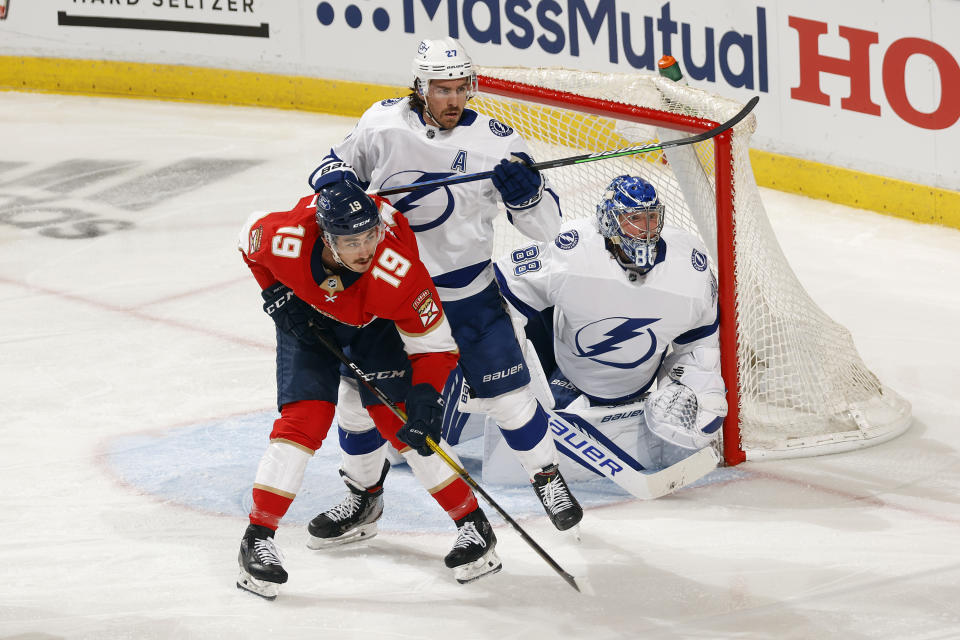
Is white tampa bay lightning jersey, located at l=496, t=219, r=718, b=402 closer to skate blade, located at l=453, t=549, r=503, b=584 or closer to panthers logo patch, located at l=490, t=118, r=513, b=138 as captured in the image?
panthers logo patch, located at l=490, t=118, r=513, b=138

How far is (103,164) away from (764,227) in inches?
176

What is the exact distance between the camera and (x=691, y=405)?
13.3 ft

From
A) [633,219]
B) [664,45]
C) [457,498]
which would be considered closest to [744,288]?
[633,219]

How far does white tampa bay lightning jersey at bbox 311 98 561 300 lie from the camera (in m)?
3.69

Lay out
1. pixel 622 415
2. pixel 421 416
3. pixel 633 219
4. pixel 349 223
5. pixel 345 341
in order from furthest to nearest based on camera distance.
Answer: pixel 622 415 < pixel 633 219 < pixel 345 341 < pixel 421 416 < pixel 349 223

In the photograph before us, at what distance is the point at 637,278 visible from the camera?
401 cm

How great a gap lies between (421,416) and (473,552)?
408 millimetres

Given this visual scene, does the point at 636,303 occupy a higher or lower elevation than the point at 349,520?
higher

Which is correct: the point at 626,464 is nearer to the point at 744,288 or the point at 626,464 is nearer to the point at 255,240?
the point at 744,288

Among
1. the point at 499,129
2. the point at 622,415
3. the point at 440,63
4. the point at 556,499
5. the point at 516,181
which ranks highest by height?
the point at 440,63

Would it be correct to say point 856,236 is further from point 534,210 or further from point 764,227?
point 534,210

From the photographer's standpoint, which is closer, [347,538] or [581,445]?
[347,538]

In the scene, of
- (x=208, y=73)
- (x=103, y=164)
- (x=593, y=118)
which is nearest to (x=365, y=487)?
(x=593, y=118)

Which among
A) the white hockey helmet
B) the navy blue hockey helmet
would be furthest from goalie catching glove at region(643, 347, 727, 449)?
the navy blue hockey helmet
